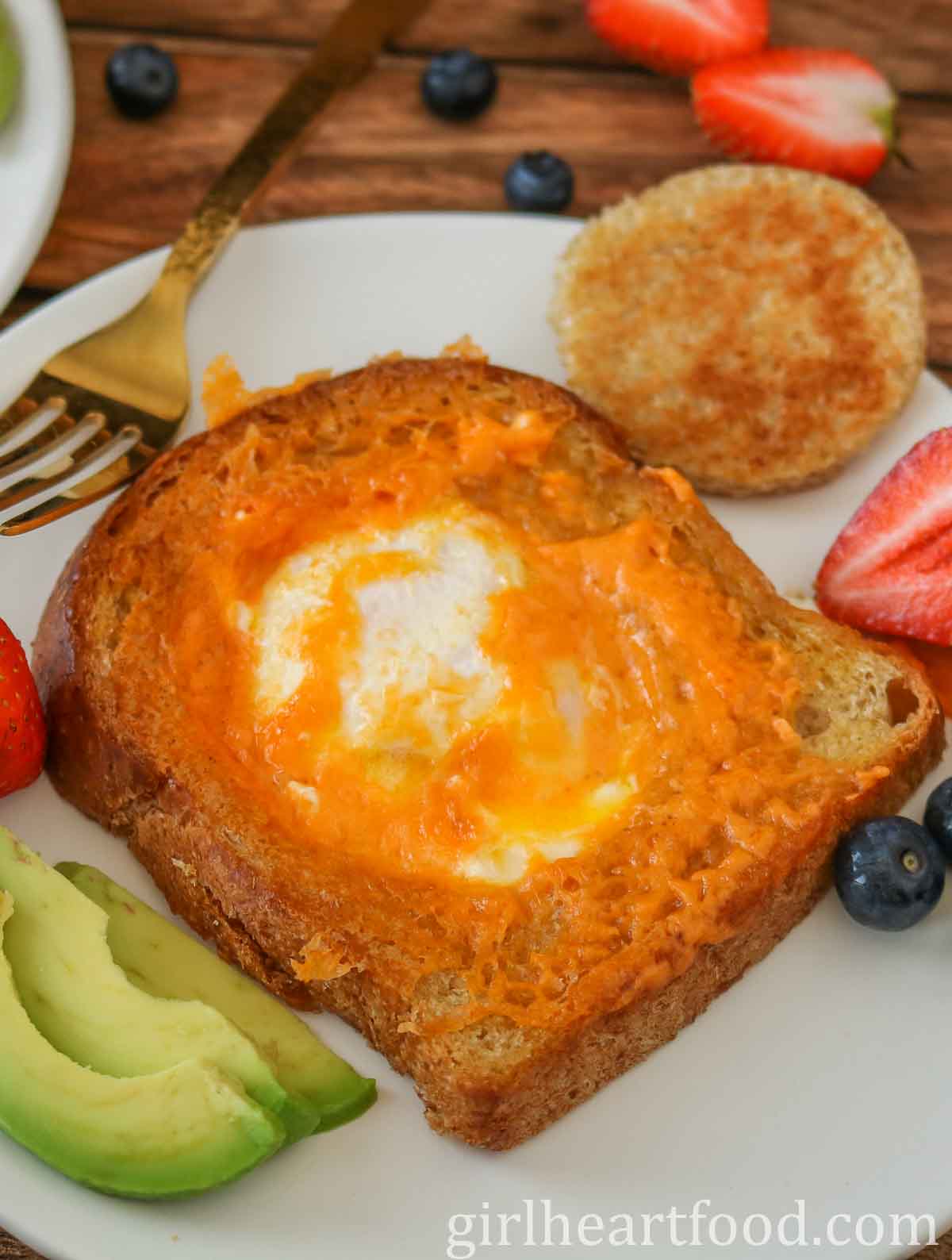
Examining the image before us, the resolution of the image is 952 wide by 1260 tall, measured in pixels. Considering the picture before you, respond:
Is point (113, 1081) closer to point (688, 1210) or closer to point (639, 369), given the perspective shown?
point (688, 1210)

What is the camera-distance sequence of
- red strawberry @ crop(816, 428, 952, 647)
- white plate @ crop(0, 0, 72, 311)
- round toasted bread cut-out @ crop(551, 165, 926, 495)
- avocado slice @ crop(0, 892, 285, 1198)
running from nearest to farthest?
1. avocado slice @ crop(0, 892, 285, 1198)
2. red strawberry @ crop(816, 428, 952, 647)
3. round toasted bread cut-out @ crop(551, 165, 926, 495)
4. white plate @ crop(0, 0, 72, 311)

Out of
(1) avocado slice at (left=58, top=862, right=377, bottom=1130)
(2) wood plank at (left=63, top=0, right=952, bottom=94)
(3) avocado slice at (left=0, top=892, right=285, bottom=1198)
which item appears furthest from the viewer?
(2) wood plank at (left=63, top=0, right=952, bottom=94)

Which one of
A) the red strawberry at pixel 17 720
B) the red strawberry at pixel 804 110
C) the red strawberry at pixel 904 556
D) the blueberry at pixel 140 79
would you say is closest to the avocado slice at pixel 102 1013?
the red strawberry at pixel 17 720

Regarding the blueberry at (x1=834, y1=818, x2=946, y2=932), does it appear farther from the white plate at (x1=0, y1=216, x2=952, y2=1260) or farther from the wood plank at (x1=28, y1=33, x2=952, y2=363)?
the wood plank at (x1=28, y1=33, x2=952, y2=363)

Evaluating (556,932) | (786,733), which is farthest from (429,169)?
(556,932)

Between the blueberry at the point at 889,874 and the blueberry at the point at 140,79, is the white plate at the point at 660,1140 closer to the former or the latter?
the blueberry at the point at 889,874

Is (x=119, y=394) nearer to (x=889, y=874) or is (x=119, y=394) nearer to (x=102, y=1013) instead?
(x=102, y=1013)

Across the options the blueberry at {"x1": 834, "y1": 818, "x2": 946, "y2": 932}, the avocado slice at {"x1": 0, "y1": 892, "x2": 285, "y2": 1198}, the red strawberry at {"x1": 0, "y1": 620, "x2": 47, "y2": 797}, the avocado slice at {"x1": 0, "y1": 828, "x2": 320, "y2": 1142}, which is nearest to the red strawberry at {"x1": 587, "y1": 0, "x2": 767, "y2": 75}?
the blueberry at {"x1": 834, "y1": 818, "x2": 946, "y2": 932}

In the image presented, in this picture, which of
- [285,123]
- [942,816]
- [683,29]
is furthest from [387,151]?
[942,816]
